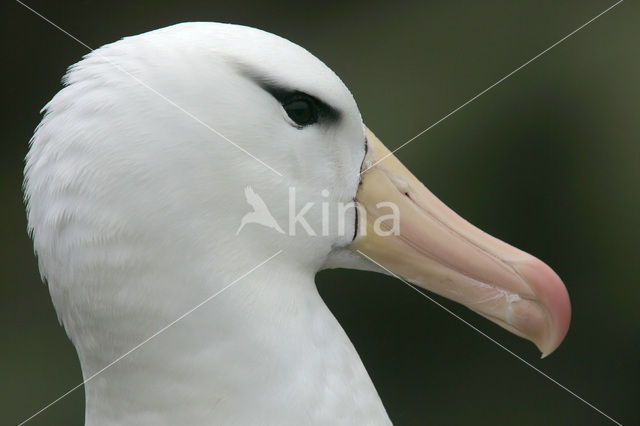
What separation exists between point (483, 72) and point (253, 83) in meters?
2.52

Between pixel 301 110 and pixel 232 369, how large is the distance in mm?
502

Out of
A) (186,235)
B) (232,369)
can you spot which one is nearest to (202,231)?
(186,235)

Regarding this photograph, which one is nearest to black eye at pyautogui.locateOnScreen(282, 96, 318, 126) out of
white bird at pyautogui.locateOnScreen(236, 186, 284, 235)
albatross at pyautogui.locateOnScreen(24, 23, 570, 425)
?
albatross at pyautogui.locateOnScreen(24, 23, 570, 425)

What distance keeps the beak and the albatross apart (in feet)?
0.04

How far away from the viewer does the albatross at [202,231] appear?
151 cm

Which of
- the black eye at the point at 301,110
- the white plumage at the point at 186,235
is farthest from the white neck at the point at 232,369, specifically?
the black eye at the point at 301,110

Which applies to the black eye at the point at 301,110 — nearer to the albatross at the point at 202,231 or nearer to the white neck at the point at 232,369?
the albatross at the point at 202,231

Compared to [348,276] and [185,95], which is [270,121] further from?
[348,276]

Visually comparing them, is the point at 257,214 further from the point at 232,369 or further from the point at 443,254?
the point at 443,254

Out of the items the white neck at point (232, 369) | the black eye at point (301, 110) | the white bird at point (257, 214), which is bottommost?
the white neck at point (232, 369)

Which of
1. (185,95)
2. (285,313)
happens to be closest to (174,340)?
(285,313)

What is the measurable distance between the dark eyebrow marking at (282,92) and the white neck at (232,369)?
310 millimetres

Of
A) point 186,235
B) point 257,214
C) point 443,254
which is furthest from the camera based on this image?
point 443,254

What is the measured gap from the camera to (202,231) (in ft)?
5.09
